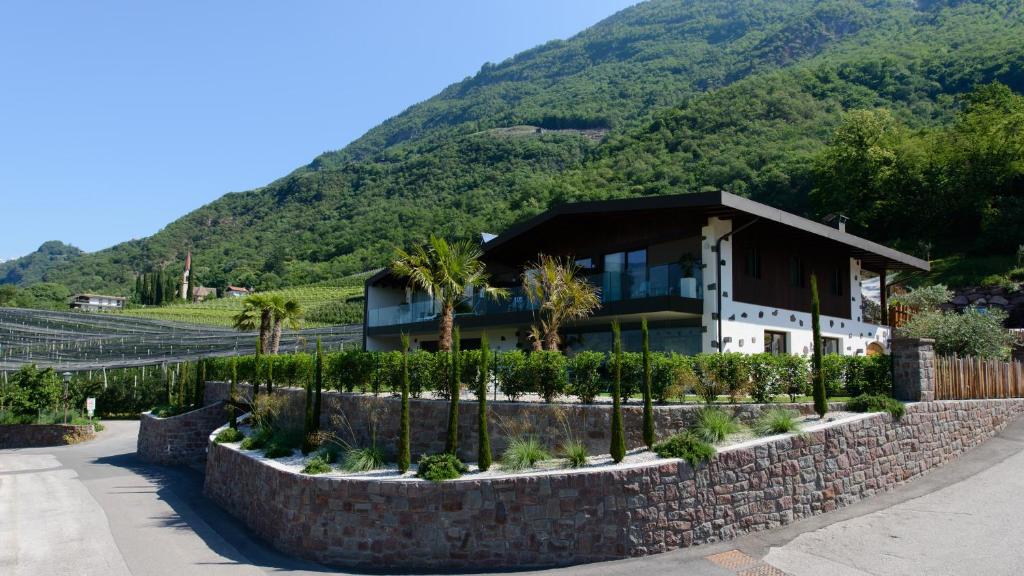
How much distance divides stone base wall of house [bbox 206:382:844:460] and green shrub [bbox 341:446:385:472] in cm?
109

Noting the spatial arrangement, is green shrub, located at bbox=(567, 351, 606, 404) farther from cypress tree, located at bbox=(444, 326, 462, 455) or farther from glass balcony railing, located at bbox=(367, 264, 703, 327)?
glass balcony railing, located at bbox=(367, 264, 703, 327)

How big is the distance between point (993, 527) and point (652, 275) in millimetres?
10797

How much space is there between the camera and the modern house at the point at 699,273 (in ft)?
64.8

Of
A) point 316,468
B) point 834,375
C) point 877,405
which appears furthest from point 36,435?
point 877,405

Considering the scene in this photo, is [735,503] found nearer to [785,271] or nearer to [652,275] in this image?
[652,275]

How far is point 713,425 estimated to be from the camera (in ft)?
41.4

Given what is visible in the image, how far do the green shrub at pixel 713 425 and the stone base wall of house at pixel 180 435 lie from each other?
22099 millimetres

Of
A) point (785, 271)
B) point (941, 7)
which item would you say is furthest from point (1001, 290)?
point (941, 7)

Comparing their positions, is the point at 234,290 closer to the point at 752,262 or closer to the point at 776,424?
the point at 752,262

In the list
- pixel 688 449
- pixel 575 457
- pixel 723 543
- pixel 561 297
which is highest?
pixel 561 297

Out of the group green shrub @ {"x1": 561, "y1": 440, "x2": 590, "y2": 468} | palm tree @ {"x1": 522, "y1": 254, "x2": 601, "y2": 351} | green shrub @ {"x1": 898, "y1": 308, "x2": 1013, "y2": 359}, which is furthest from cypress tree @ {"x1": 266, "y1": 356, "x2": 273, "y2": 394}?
green shrub @ {"x1": 898, "y1": 308, "x2": 1013, "y2": 359}

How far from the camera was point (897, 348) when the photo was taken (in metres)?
14.7

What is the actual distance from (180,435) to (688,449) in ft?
78.0

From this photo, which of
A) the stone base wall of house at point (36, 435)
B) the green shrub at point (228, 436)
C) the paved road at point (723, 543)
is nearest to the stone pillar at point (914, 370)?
Result: the paved road at point (723, 543)
